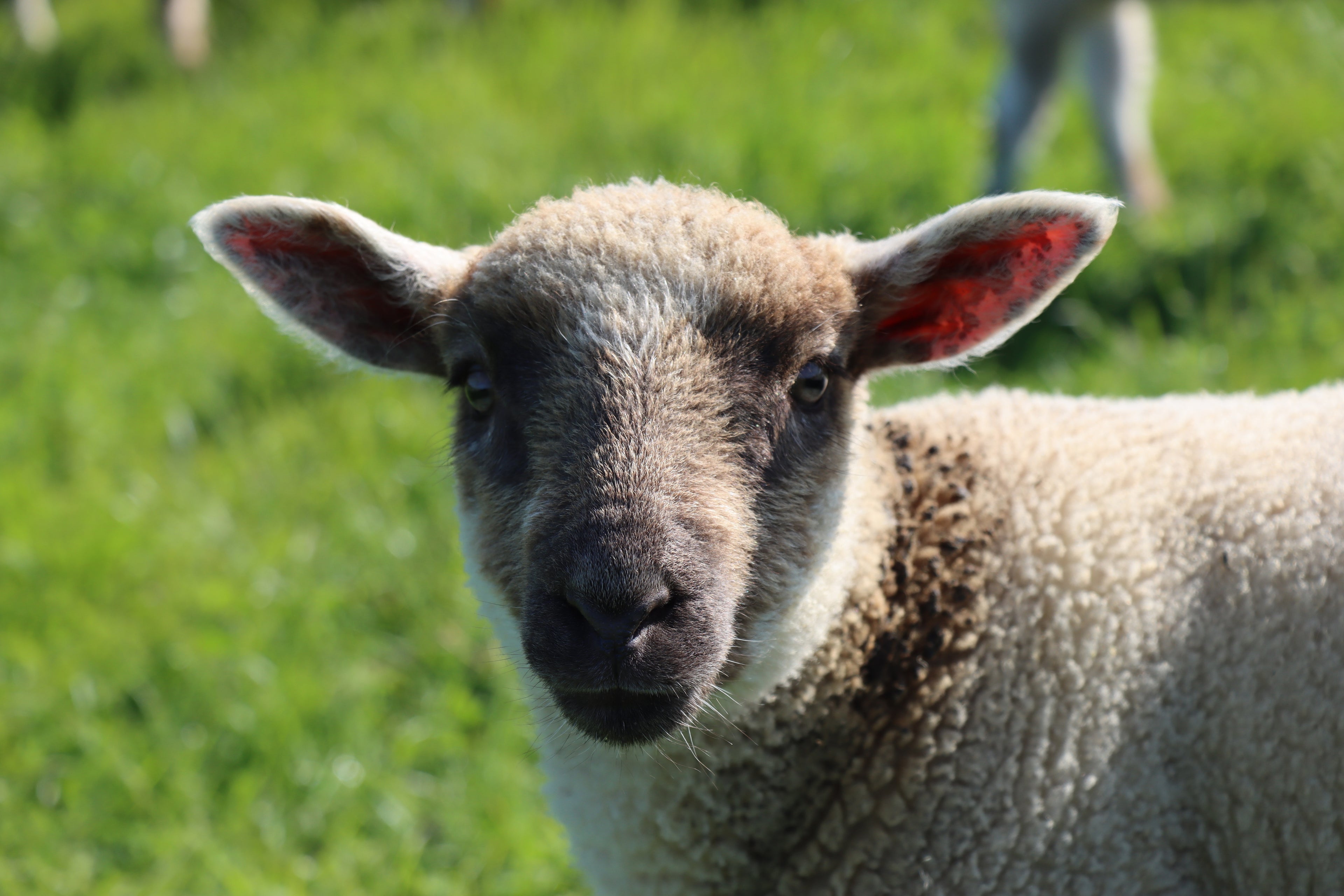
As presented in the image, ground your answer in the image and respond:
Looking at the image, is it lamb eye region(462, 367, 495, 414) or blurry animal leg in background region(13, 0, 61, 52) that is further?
blurry animal leg in background region(13, 0, 61, 52)

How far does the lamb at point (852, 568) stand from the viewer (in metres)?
2.20

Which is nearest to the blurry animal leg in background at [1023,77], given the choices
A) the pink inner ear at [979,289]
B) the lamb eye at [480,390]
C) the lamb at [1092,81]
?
the lamb at [1092,81]

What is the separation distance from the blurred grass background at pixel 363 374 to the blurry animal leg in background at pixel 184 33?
21 cm

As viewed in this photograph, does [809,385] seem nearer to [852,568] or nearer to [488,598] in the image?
[852,568]

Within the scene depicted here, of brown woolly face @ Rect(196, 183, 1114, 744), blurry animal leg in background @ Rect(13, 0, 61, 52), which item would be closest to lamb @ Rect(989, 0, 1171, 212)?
brown woolly face @ Rect(196, 183, 1114, 744)

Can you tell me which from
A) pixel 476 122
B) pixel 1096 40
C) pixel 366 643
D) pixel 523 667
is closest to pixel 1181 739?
pixel 523 667

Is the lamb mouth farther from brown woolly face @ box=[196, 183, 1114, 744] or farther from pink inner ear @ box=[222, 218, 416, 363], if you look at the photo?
pink inner ear @ box=[222, 218, 416, 363]

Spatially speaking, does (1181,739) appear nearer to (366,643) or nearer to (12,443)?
(366,643)

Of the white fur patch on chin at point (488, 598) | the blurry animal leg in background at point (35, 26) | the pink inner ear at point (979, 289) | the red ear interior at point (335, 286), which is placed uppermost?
the pink inner ear at point (979, 289)

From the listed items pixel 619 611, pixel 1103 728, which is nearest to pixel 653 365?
pixel 619 611

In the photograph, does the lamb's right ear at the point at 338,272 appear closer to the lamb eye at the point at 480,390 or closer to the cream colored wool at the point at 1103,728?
the lamb eye at the point at 480,390

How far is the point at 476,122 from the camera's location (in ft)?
23.5

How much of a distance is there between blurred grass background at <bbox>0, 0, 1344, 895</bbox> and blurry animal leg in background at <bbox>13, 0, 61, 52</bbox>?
0.19 meters

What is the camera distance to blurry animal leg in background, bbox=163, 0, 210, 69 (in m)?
8.52
